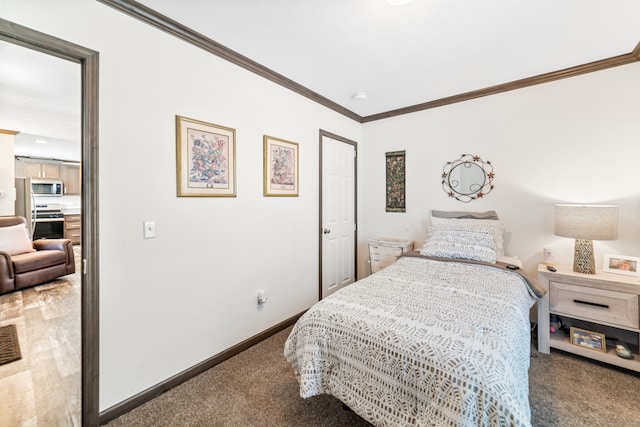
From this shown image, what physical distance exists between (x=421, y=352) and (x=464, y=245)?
5.52 feet

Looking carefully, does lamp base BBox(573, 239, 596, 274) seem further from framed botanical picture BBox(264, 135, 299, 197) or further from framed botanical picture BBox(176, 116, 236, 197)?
framed botanical picture BBox(176, 116, 236, 197)

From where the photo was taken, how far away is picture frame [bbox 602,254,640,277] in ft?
6.84

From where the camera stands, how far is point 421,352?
44.6 inches

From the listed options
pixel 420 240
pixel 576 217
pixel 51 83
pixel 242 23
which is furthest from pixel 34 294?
pixel 576 217

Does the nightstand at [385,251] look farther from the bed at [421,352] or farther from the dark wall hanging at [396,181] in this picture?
the bed at [421,352]

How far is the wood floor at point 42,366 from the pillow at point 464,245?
291 cm

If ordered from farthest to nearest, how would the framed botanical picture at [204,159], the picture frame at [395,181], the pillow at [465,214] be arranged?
the picture frame at [395,181] → the pillow at [465,214] → the framed botanical picture at [204,159]

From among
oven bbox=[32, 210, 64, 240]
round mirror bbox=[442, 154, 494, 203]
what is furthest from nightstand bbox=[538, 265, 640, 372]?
oven bbox=[32, 210, 64, 240]

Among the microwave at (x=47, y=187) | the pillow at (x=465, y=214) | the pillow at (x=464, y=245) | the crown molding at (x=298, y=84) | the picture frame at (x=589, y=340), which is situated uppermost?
the crown molding at (x=298, y=84)

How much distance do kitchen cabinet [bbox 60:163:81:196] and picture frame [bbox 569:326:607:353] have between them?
814cm

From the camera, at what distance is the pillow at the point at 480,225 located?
8.50 feet

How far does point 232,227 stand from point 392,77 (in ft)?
6.84

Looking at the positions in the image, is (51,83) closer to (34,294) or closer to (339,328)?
(34,294)

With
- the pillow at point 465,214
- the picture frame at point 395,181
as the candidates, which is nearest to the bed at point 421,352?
the pillow at point 465,214
